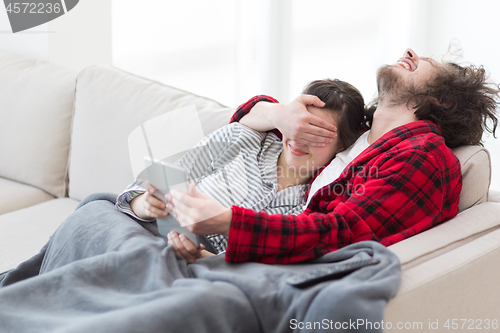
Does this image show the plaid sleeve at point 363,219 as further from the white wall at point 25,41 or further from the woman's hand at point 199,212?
the white wall at point 25,41

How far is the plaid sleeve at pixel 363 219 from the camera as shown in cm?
86

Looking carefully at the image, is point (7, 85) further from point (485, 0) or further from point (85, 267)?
point (485, 0)

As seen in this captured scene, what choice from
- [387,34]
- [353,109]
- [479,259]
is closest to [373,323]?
[479,259]

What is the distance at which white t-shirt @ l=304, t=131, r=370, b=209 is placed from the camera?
1132mm

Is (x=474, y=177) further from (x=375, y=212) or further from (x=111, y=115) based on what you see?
(x=111, y=115)

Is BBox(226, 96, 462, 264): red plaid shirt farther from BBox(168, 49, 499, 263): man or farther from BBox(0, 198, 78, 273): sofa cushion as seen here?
BBox(0, 198, 78, 273): sofa cushion

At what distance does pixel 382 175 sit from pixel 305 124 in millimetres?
254

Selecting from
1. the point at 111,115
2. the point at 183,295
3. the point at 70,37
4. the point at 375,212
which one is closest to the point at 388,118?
the point at 375,212

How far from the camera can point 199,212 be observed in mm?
809

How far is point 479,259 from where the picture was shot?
0.86m

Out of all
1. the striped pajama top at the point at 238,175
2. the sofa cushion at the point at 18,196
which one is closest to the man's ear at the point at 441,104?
the striped pajama top at the point at 238,175

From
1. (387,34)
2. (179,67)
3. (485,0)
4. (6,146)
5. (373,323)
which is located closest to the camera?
(373,323)

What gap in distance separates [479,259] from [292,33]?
2068 millimetres

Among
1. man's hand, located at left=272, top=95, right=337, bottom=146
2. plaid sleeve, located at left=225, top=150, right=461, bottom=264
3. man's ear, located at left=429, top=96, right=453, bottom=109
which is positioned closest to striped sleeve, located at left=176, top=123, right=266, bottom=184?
man's hand, located at left=272, top=95, right=337, bottom=146
